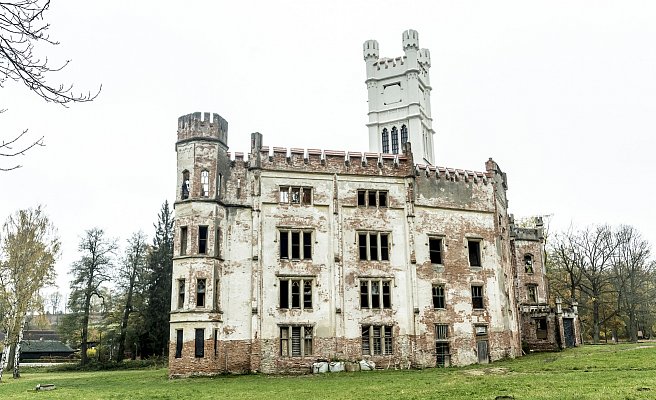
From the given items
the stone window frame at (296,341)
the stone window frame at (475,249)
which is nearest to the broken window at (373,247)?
the stone window frame at (296,341)

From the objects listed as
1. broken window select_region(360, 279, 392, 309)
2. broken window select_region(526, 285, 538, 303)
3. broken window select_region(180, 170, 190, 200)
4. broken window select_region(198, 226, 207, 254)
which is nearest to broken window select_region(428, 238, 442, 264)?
broken window select_region(360, 279, 392, 309)

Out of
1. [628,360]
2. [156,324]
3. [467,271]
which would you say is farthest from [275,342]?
[156,324]

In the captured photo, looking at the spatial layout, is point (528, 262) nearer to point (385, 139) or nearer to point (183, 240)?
point (385, 139)

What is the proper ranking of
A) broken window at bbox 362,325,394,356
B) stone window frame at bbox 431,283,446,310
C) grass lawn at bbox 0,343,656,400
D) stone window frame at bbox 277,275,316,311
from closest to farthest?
grass lawn at bbox 0,343,656,400
stone window frame at bbox 277,275,316,311
broken window at bbox 362,325,394,356
stone window frame at bbox 431,283,446,310

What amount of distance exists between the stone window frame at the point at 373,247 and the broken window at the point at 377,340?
4.08 metres

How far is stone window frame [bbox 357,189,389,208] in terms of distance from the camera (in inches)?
1409

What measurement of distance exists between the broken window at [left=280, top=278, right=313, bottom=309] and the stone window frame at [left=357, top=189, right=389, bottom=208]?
5911mm

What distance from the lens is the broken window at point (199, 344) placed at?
3098 cm

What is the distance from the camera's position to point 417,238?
3588 centimetres

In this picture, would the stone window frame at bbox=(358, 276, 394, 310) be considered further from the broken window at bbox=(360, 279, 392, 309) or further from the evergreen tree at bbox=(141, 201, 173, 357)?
the evergreen tree at bbox=(141, 201, 173, 357)

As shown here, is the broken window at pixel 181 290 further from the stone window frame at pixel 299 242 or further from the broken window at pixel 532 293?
the broken window at pixel 532 293

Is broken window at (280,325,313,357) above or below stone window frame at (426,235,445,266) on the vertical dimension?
below

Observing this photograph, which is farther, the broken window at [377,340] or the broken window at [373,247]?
the broken window at [373,247]

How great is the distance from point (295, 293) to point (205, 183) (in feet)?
27.2
